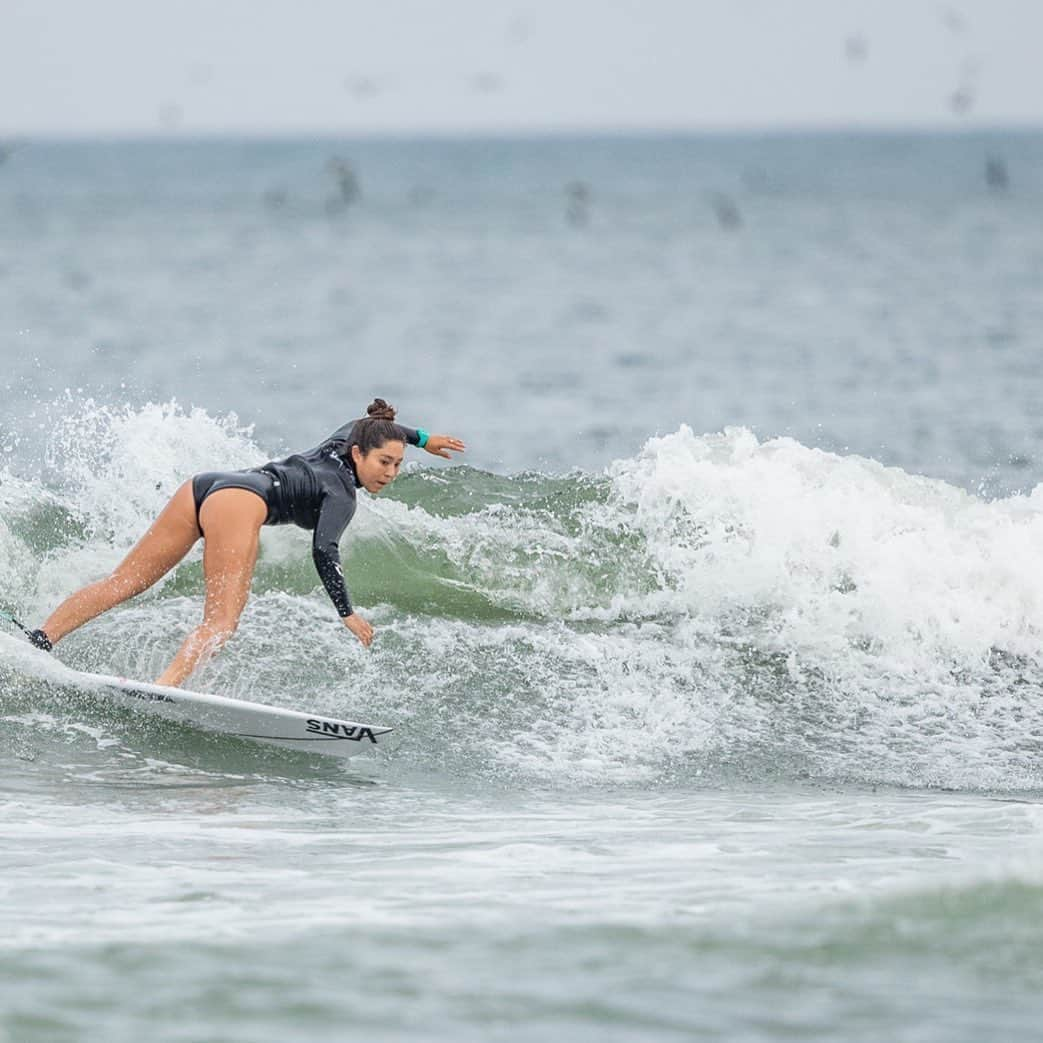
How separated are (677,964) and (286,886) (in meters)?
1.65

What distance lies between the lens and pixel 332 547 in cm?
848

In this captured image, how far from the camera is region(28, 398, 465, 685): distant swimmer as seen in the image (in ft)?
28.1

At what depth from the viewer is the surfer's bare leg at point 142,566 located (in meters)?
8.80

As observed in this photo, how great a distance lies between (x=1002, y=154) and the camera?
154 metres

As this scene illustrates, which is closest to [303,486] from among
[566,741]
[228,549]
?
[228,549]

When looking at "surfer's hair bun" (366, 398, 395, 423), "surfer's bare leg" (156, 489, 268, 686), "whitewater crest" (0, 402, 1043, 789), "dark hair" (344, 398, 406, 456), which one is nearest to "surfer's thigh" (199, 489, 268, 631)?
"surfer's bare leg" (156, 489, 268, 686)

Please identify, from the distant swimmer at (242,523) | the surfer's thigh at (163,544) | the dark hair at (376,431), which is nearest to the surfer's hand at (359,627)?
the distant swimmer at (242,523)

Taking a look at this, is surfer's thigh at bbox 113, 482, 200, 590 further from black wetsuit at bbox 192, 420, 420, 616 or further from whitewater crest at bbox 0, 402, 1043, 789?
whitewater crest at bbox 0, 402, 1043, 789

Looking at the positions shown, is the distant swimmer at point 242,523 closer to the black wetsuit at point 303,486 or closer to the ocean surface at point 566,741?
the black wetsuit at point 303,486

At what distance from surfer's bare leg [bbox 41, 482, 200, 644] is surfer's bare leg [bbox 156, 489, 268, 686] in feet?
0.58

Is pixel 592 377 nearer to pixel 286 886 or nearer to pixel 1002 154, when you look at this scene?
pixel 286 886

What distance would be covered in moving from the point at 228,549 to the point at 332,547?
0.57m

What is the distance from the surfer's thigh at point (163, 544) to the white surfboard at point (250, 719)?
1.86ft

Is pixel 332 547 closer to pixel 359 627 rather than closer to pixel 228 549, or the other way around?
pixel 359 627
